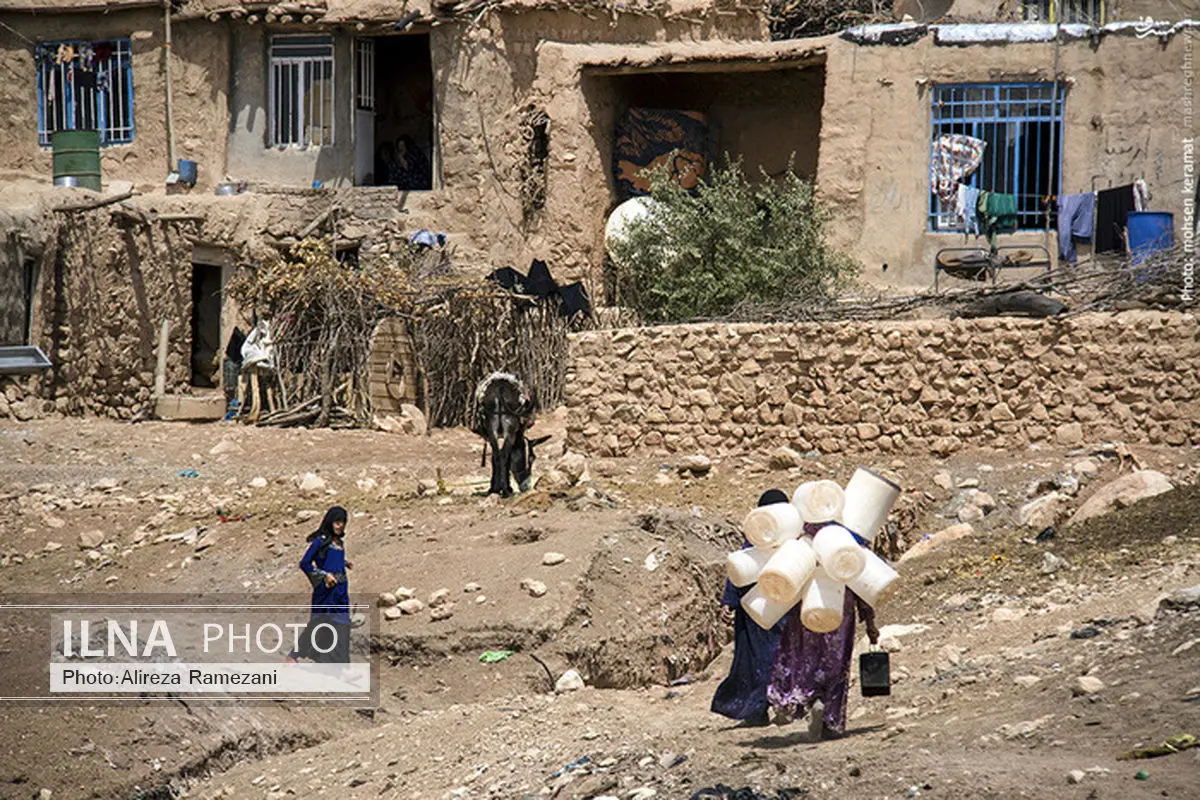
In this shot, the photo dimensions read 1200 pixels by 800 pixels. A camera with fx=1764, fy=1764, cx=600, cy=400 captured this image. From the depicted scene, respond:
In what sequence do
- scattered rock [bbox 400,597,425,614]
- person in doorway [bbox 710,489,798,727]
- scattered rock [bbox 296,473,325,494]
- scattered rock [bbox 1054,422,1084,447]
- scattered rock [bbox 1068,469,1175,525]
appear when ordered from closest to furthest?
1. person in doorway [bbox 710,489,798,727]
2. scattered rock [bbox 400,597,425,614]
3. scattered rock [bbox 1068,469,1175,525]
4. scattered rock [bbox 1054,422,1084,447]
5. scattered rock [bbox 296,473,325,494]

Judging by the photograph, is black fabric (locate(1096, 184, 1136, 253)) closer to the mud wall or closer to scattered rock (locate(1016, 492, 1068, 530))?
scattered rock (locate(1016, 492, 1068, 530))

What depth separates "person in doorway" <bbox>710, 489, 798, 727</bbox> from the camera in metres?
8.01

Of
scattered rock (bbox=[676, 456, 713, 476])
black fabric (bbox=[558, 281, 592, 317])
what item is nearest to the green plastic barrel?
black fabric (bbox=[558, 281, 592, 317])

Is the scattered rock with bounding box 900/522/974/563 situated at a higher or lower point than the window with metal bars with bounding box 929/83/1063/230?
lower

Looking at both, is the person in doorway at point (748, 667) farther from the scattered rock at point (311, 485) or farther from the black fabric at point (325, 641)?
the scattered rock at point (311, 485)

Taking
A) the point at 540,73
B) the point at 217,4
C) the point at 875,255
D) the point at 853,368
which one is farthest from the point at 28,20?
the point at 853,368

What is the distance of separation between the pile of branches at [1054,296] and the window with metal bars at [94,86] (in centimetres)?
959

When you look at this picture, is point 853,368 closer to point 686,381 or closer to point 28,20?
point 686,381

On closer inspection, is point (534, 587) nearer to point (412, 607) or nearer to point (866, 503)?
point (412, 607)

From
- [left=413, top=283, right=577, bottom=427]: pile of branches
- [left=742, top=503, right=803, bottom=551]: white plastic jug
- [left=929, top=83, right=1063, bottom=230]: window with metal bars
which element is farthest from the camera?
[left=413, top=283, right=577, bottom=427]: pile of branches

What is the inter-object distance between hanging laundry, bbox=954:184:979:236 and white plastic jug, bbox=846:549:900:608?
10188mm

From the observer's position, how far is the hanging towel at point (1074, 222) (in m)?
16.6

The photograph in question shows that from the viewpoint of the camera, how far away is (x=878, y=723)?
7926 mm

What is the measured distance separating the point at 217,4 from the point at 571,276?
5.39 m
